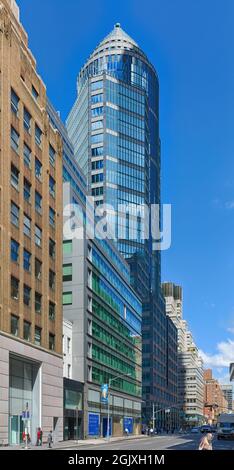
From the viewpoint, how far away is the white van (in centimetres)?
8045

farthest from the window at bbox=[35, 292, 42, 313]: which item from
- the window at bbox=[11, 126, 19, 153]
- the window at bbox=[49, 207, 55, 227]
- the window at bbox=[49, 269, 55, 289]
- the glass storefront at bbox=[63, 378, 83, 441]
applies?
the window at bbox=[11, 126, 19, 153]

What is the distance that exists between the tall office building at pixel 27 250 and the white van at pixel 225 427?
22.3m

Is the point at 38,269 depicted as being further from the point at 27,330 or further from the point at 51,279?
the point at 27,330

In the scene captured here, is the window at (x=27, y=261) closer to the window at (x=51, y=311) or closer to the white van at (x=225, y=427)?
the window at (x=51, y=311)

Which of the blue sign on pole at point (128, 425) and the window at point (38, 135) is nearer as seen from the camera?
the window at point (38, 135)

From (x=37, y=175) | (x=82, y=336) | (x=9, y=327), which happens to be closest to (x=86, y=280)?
(x=82, y=336)

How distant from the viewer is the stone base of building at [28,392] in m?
55.1

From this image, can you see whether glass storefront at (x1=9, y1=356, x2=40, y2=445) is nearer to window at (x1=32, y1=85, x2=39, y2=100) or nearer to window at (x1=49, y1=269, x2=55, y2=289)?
window at (x1=49, y1=269, x2=55, y2=289)

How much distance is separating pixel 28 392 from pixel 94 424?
31.3m

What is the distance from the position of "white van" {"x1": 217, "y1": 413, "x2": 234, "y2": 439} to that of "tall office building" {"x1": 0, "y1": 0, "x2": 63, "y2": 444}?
2226 cm

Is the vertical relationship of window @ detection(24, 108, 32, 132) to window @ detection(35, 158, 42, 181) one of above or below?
above

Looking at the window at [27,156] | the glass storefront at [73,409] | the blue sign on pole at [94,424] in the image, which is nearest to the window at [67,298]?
the glass storefront at [73,409]

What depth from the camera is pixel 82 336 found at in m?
87.8
